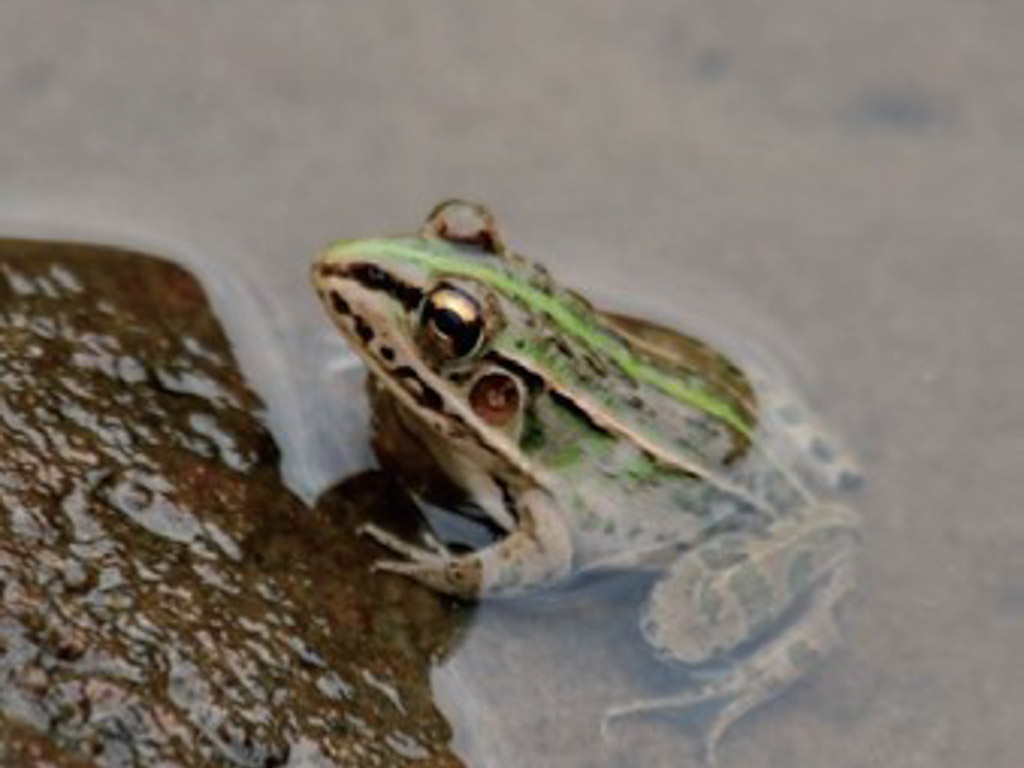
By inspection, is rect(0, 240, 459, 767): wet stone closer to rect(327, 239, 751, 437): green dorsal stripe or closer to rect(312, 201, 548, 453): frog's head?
rect(312, 201, 548, 453): frog's head

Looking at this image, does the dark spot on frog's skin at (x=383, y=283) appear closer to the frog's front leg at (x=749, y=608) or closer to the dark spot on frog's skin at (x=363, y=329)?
the dark spot on frog's skin at (x=363, y=329)

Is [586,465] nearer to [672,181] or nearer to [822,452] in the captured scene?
[822,452]

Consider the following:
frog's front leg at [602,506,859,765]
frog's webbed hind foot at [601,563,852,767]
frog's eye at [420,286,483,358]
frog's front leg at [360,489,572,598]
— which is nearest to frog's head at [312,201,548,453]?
frog's eye at [420,286,483,358]

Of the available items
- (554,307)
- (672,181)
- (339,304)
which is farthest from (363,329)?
(672,181)

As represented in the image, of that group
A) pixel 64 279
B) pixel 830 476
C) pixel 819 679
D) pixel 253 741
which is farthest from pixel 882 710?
pixel 64 279

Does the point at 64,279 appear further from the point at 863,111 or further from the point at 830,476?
the point at 863,111

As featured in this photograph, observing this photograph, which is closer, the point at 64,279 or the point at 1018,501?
the point at 64,279

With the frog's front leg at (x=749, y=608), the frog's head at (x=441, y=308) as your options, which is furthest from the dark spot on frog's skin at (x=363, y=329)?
the frog's front leg at (x=749, y=608)
